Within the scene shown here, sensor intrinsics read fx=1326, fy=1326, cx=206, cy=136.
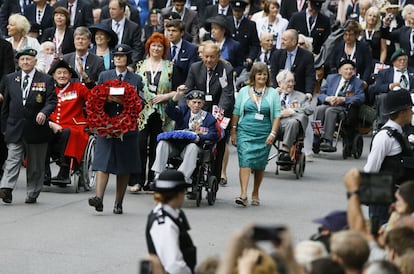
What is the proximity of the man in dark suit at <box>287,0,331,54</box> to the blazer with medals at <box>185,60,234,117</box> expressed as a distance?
6355 mm

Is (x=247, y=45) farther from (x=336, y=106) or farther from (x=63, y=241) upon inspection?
(x=63, y=241)

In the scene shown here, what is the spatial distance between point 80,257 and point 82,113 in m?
4.45

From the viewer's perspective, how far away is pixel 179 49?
18828mm

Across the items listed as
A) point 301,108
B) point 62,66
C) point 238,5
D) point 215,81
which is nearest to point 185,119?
point 215,81

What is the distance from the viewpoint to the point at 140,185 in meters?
17.5

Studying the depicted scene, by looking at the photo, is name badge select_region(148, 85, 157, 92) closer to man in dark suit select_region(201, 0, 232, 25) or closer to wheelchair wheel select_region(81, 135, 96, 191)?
wheelchair wheel select_region(81, 135, 96, 191)

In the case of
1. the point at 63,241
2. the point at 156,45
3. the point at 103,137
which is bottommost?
the point at 63,241

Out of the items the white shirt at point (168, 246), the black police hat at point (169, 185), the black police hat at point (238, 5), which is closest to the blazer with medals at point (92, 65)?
the black police hat at point (238, 5)

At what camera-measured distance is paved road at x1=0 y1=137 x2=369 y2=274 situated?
1338 cm

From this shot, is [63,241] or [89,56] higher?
[89,56]

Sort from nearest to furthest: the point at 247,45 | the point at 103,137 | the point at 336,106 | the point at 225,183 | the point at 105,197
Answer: the point at 103,137, the point at 105,197, the point at 225,183, the point at 336,106, the point at 247,45

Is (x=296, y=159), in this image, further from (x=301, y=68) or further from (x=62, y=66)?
(x=62, y=66)

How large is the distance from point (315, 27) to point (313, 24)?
0.07 m

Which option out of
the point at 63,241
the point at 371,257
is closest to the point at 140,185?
the point at 63,241
